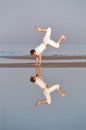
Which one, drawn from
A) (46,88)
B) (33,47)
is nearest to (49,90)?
(46,88)

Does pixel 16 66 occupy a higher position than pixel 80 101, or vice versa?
pixel 16 66

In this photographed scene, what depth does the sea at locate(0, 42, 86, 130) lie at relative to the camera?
115 inches

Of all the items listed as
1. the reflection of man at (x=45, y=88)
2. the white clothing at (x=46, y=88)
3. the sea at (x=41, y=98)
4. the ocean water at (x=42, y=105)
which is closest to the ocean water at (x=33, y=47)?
the sea at (x=41, y=98)

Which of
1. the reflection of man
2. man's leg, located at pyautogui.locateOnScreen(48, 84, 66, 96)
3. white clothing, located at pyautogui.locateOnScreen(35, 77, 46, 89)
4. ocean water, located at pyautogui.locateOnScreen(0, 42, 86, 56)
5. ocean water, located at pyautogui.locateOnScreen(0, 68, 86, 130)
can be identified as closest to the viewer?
ocean water, located at pyautogui.locateOnScreen(0, 68, 86, 130)

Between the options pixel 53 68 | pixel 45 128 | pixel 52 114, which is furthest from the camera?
pixel 53 68

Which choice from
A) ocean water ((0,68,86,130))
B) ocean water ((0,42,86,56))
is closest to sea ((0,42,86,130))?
ocean water ((0,68,86,130))

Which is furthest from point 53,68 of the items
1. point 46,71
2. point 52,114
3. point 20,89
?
point 52,114

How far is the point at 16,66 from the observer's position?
17.2ft

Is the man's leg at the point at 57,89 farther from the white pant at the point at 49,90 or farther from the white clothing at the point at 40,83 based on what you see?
the white clothing at the point at 40,83

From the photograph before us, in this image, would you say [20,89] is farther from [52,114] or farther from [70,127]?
[70,127]

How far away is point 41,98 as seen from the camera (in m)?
3.56

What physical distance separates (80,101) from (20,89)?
2.77 feet

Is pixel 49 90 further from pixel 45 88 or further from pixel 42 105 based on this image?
pixel 42 105

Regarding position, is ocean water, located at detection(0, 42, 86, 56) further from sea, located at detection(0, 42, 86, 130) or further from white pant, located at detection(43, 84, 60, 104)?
white pant, located at detection(43, 84, 60, 104)
